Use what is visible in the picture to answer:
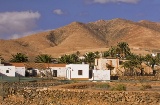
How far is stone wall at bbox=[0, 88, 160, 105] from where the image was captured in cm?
2453

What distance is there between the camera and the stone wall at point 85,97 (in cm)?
2453

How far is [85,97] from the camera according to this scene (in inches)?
1010

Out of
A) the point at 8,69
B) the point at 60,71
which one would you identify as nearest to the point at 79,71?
the point at 60,71

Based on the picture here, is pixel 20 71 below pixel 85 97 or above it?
above

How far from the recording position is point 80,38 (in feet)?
617

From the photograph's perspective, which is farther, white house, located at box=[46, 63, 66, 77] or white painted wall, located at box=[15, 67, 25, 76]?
white house, located at box=[46, 63, 66, 77]

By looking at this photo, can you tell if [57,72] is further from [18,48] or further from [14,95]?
[18,48]

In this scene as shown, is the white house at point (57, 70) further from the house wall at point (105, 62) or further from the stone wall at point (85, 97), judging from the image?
the stone wall at point (85, 97)

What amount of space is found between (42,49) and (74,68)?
119969mm

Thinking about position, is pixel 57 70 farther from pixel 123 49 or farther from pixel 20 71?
pixel 123 49

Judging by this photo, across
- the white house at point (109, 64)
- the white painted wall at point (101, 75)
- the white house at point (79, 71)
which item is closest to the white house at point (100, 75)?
the white painted wall at point (101, 75)

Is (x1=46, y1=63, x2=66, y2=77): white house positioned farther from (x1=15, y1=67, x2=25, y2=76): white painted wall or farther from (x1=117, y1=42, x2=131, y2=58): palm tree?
(x1=117, y1=42, x2=131, y2=58): palm tree

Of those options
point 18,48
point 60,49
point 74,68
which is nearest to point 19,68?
point 74,68

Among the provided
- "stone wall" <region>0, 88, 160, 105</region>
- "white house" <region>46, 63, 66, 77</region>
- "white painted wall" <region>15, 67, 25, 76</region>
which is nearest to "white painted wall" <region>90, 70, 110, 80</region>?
"white house" <region>46, 63, 66, 77</region>
